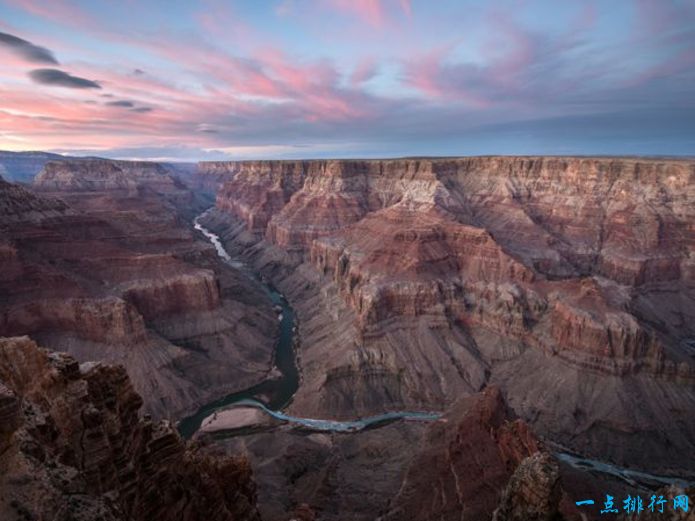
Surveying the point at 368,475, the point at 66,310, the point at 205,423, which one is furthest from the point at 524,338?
the point at 66,310

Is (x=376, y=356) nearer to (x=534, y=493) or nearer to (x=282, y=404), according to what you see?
(x=282, y=404)

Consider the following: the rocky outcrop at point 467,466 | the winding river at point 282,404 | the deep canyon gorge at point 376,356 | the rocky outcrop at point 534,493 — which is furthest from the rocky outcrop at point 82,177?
the rocky outcrop at point 534,493

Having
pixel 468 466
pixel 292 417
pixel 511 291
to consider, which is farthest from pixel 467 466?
pixel 511 291

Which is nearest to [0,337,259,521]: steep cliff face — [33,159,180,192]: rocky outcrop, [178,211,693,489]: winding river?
[178,211,693,489]: winding river

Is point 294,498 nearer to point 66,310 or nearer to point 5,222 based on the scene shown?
point 66,310

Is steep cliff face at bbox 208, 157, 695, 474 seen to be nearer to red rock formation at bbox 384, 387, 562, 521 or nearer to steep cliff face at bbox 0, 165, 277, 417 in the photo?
steep cliff face at bbox 0, 165, 277, 417
